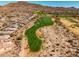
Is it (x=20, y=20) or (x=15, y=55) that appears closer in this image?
(x=15, y=55)

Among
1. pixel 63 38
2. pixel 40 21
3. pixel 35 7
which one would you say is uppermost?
pixel 35 7

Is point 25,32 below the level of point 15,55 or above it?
above

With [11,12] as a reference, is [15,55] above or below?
below

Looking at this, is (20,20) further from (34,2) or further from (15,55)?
(15,55)

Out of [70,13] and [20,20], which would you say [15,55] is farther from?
[70,13]

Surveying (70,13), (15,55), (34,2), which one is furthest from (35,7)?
(15,55)

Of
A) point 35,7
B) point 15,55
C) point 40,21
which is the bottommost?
point 15,55

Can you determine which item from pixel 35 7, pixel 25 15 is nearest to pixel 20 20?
pixel 25 15
